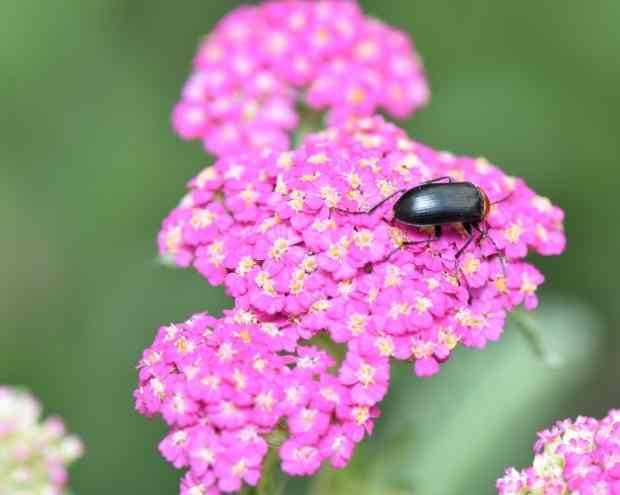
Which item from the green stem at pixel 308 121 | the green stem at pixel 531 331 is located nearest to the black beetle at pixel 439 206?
the green stem at pixel 531 331

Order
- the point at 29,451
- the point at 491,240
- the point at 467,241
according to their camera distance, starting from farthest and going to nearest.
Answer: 1. the point at 29,451
2. the point at 491,240
3. the point at 467,241

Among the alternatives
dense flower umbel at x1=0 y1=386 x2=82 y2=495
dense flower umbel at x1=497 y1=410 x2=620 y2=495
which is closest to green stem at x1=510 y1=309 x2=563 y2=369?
dense flower umbel at x1=497 y1=410 x2=620 y2=495

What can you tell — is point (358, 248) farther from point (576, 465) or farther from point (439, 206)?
point (576, 465)

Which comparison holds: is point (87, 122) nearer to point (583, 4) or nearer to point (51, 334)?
point (51, 334)

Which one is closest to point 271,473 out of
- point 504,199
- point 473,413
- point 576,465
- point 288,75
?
point 576,465

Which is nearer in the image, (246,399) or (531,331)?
(246,399)

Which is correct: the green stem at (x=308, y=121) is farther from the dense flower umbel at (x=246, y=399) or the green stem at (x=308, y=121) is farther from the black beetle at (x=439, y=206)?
the dense flower umbel at (x=246, y=399)
